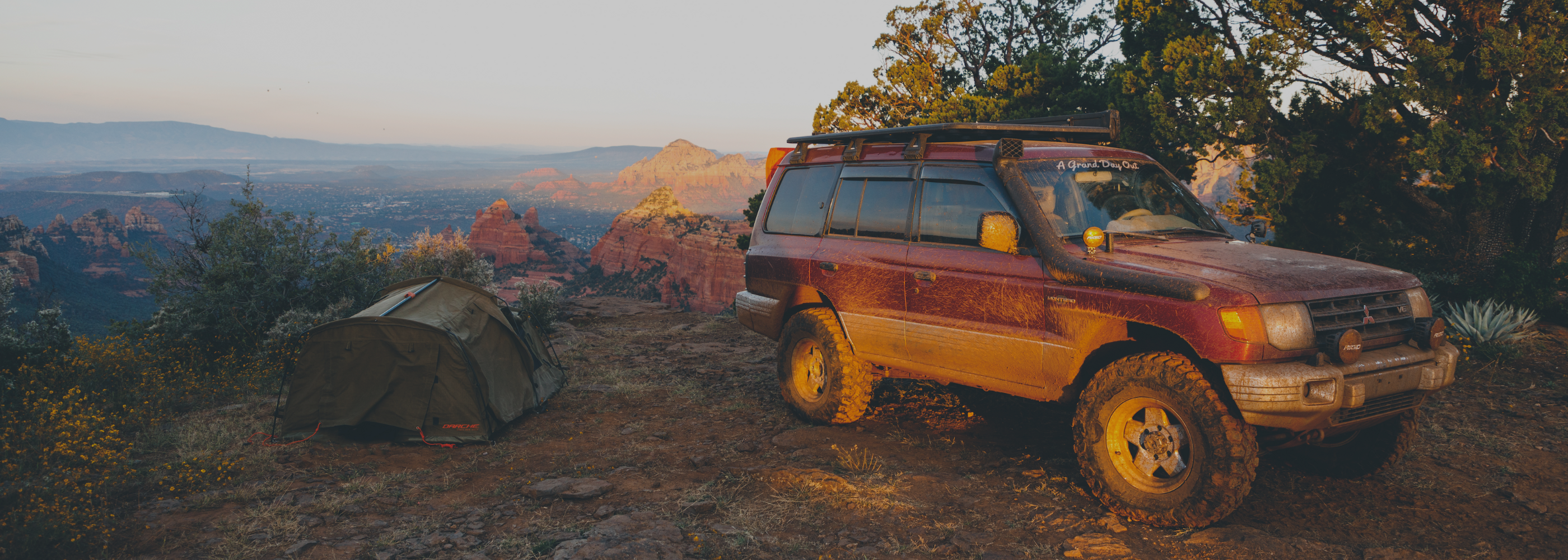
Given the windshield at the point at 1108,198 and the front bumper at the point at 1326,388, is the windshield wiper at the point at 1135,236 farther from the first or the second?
the front bumper at the point at 1326,388

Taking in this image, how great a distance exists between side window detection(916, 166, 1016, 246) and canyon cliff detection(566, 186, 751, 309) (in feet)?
180

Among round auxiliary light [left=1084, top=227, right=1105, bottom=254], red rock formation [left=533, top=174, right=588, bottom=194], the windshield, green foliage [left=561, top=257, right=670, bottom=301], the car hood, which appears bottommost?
green foliage [left=561, top=257, right=670, bottom=301]

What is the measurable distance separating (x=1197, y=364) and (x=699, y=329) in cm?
1066

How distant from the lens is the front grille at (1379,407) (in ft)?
12.8

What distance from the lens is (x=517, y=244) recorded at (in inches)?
3285

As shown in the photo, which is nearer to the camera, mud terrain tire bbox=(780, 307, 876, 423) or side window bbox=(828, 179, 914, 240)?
side window bbox=(828, 179, 914, 240)

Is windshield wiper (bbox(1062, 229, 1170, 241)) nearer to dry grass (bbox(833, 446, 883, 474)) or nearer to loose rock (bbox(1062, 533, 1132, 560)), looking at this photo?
loose rock (bbox(1062, 533, 1132, 560))

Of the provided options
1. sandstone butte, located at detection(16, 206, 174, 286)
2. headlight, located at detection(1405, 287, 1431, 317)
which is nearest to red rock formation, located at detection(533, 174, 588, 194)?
sandstone butte, located at detection(16, 206, 174, 286)

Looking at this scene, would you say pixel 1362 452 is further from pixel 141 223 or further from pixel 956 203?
pixel 141 223

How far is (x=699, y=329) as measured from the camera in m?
14.0

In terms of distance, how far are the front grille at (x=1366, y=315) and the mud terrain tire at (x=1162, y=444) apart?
2.26 ft

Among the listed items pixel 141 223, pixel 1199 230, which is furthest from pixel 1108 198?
pixel 141 223

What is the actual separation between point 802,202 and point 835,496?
2.92 meters

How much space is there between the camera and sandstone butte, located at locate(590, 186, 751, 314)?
6500 cm
